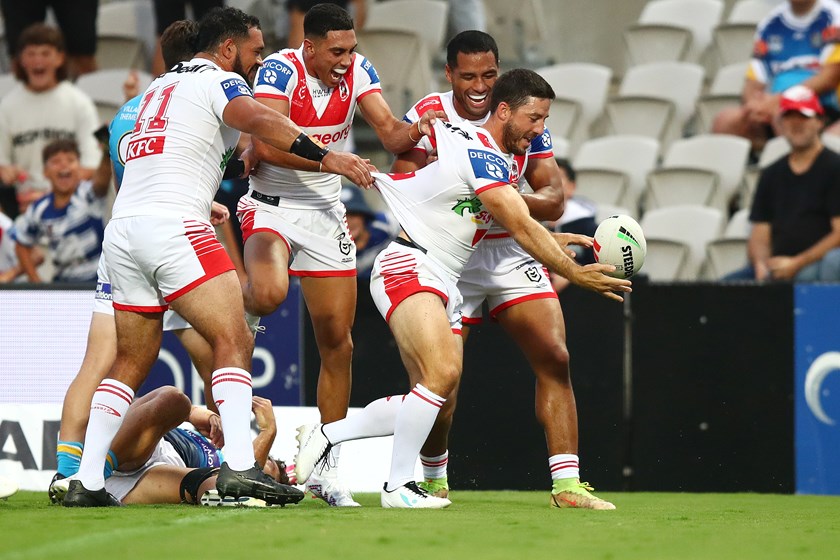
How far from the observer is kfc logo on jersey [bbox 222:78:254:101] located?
250 inches

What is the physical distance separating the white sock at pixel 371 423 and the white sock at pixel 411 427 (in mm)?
148

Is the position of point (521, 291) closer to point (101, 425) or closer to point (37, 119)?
point (101, 425)

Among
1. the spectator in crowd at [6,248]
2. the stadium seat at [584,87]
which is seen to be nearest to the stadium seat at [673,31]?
the stadium seat at [584,87]

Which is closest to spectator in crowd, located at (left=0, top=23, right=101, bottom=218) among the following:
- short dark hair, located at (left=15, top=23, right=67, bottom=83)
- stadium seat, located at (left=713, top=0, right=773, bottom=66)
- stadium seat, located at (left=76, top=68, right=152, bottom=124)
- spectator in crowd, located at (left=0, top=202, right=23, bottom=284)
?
short dark hair, located at (left=15, top=23, right=67, bottom=83)

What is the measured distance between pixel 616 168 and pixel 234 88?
7.24 m

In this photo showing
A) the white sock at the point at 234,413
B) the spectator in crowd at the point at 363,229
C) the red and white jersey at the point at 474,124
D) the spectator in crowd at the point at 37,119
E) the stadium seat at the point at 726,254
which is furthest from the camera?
the spectator in crowd at the point at 37,119

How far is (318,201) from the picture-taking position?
7496 mm

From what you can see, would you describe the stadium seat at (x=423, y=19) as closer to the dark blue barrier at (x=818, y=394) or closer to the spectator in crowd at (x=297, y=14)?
the spectator in crowd at (x=297, y=14)

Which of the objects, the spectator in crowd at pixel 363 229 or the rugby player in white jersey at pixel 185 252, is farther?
the spectator in crowd at pixel 363 229

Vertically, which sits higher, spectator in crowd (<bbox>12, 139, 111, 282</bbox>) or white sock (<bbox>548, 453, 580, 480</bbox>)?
spectator in crowd (<bbox>12, 139, 111, 282</bbox>)

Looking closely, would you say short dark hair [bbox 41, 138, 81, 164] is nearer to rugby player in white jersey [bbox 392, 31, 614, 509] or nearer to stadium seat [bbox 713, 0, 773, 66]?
rugby player in white jersey [bbox 392, 31, 614, 509]

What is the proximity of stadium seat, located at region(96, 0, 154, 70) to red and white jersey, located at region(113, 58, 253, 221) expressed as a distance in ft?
26.4

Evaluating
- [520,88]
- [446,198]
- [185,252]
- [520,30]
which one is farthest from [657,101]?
[185,252]

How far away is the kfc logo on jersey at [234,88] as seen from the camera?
635cm
